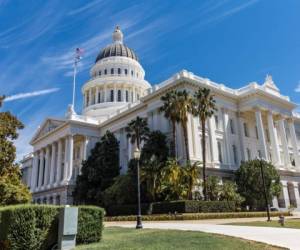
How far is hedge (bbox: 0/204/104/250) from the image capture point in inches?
471

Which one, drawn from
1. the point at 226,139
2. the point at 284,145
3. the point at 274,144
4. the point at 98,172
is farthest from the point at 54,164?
the point at 284,145

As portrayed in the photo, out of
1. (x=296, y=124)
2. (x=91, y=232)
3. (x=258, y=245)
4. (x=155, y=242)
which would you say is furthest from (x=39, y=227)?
(x=296, y=124)

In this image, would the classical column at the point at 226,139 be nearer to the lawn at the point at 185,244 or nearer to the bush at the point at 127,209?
the bush at the point at 127,209

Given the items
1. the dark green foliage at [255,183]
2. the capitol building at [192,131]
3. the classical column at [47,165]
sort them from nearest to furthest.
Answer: the dark green foliage at [255,183], the capitol building at [192,131], the classical column at [47,165]

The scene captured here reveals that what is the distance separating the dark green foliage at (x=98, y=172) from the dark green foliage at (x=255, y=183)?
20000mm

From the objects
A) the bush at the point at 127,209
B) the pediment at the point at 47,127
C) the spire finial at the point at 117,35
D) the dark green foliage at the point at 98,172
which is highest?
the spire finial at the point at 117,35

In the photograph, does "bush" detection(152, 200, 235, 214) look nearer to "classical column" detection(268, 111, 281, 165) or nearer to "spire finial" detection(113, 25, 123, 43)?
"classical column" detection(268, 111, 281, 165)

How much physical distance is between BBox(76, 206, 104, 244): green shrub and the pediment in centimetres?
5157

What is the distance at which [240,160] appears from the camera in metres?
49.3

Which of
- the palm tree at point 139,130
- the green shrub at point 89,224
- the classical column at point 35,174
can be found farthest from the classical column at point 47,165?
the green shrub at point 89,224

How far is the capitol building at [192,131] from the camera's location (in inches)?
1828

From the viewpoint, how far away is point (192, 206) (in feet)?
106

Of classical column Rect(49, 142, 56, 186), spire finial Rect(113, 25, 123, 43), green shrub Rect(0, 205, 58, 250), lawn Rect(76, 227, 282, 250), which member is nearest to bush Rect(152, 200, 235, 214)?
lawn Rect(76, 227, 282, 250)

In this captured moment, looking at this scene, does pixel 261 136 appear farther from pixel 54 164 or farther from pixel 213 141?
pixel 54 164
